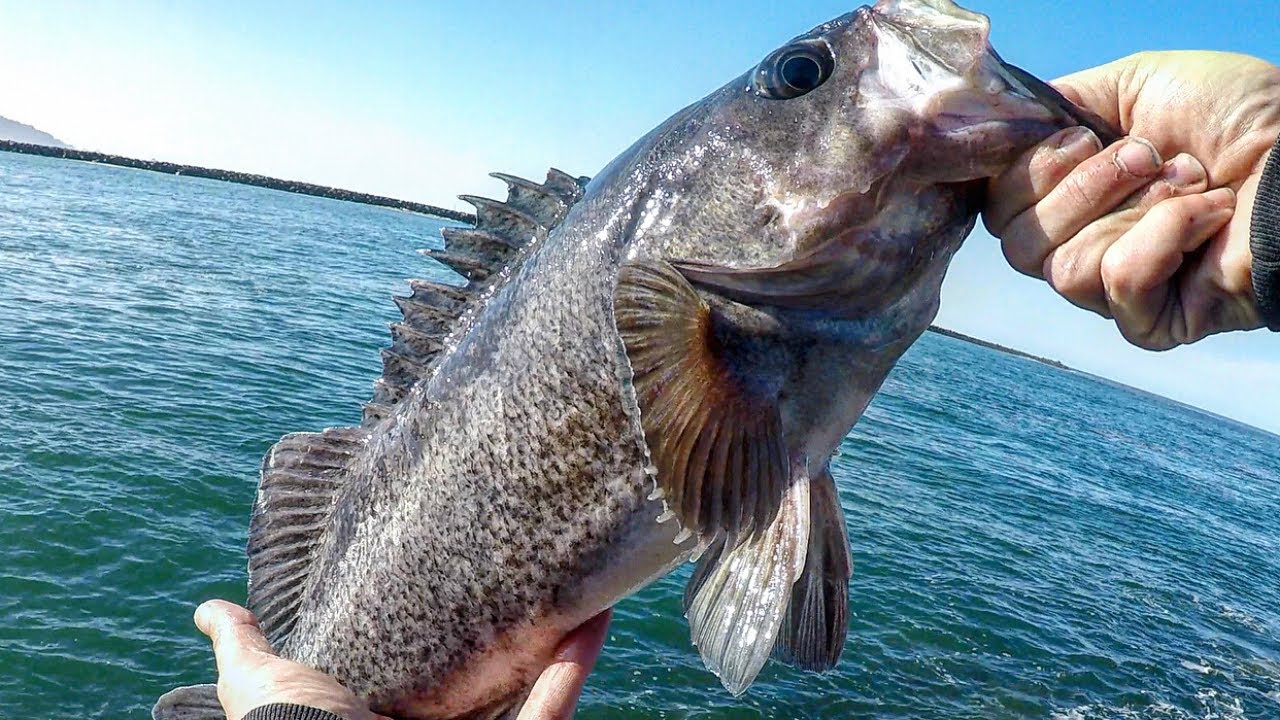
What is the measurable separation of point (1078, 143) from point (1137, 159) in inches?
6.1

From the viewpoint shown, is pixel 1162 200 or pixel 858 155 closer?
pixel 1162 200

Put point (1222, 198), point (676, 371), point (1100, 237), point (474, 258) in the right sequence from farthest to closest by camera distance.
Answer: point (474, 258) → point (676, 371) → point (1100, 237) → point (1222, 198)

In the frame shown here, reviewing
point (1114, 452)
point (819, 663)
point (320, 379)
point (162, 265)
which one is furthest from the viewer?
point (1114, 452)

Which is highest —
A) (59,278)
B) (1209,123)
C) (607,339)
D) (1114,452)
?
(1209,123)

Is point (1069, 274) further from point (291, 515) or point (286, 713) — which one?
point (291, 515)

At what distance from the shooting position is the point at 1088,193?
7.40 ft

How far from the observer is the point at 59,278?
2294cm

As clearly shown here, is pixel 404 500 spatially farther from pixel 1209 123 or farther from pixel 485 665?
pixel 1209 123

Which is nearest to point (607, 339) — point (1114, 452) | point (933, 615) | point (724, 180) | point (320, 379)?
point (724, 180)

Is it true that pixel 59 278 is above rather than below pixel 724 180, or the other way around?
below

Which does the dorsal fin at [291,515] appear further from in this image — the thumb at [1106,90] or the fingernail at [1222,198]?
the fingernail at [1222,198]

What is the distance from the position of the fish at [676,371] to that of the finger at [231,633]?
0.20 meters

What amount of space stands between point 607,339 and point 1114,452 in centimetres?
Answer: 4450

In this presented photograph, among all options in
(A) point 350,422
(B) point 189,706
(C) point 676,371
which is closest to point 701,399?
(C) point 676,371
